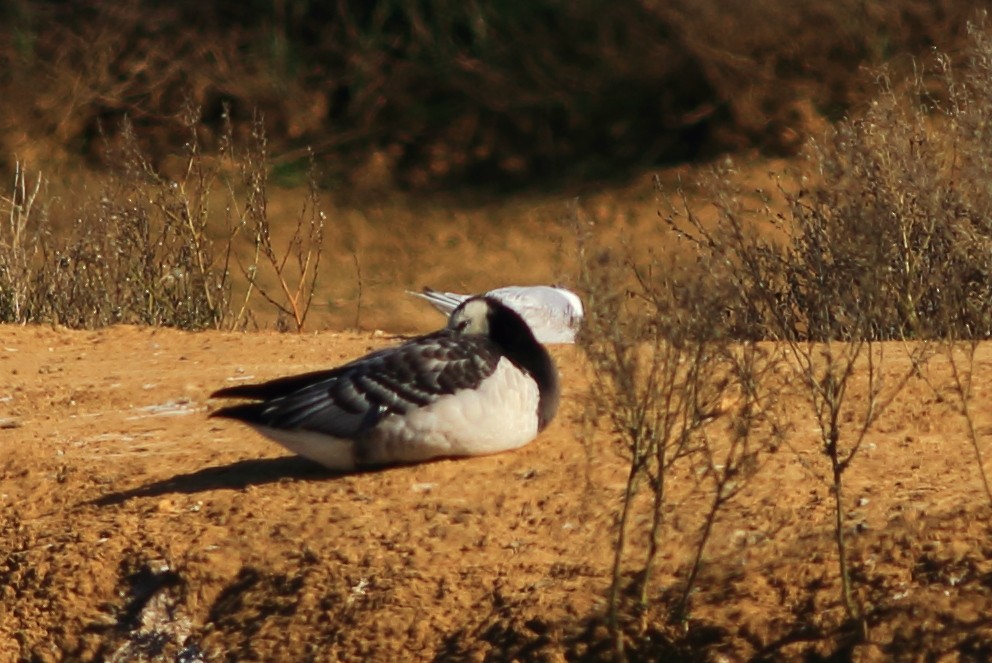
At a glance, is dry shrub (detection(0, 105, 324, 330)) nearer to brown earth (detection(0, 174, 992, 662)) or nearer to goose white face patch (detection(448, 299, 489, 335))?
brown earth (detection(0, 174, 992, 662))

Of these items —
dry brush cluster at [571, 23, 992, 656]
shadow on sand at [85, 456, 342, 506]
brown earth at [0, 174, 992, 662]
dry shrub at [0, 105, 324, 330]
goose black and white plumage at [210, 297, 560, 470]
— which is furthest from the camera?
dry shrub at [0, 105, 324, 330]

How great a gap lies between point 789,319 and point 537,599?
3.80 m

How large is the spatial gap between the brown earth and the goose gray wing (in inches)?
8.9

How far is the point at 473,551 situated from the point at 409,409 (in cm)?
80

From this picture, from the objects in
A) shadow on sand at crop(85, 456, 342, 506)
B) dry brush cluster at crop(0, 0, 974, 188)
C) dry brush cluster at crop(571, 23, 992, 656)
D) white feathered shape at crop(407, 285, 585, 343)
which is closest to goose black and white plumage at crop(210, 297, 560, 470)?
shadow on sand at crop(85, 456, 342, 506)

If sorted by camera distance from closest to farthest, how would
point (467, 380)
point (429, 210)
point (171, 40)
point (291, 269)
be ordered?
point (467, 380), point (291, 269), point (429, 210), point (171, 40)

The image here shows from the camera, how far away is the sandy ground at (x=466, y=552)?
4.98m

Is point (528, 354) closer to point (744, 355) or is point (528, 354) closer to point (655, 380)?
point (655, 380)

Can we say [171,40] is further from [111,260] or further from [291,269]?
[111,260]

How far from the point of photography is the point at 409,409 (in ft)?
20.7

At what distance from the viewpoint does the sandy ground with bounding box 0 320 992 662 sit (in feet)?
16.4

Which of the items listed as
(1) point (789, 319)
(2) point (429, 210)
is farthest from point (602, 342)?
(2) point (429, 210)

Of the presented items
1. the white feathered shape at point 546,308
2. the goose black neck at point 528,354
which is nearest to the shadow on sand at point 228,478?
the goose black neck at point 528,354

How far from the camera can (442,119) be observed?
21.3 metres
